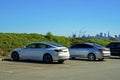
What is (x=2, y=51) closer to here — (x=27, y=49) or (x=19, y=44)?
(x=19, y=44)

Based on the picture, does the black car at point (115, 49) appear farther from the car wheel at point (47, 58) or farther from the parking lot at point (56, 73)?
the parking lot at point (56, 73)

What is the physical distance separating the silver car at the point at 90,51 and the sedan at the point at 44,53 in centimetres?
484

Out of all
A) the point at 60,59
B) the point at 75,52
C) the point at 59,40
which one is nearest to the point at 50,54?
the point at 60,59

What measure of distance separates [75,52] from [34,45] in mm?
5387

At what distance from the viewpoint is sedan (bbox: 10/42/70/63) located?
24.9 meters

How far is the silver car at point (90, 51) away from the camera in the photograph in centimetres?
2981

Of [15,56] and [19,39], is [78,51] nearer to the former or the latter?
[15,56]

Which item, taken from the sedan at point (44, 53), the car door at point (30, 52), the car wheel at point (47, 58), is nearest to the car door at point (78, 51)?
the sedan at point (44, 53)

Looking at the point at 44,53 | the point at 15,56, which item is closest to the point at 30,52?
the point at 44,53

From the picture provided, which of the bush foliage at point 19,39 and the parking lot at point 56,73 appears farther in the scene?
the bush foliage at point 19,39

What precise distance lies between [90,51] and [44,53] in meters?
6.01

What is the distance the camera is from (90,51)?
3012cm

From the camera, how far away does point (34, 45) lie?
1040 inches

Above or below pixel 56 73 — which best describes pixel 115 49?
above
